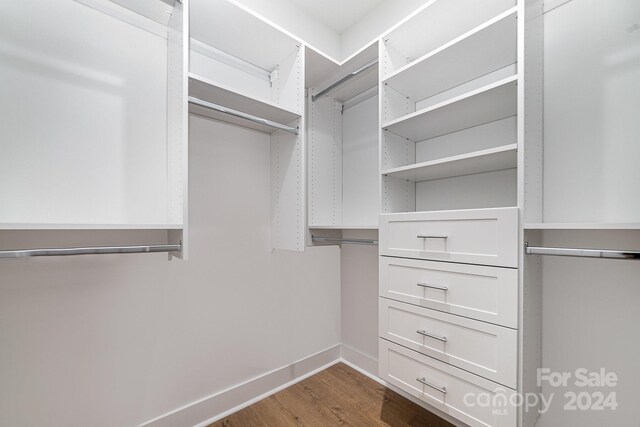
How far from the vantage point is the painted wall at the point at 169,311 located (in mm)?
1241

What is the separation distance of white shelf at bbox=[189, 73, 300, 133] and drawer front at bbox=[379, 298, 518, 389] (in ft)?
4.17

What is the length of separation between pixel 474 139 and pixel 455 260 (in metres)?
0.78

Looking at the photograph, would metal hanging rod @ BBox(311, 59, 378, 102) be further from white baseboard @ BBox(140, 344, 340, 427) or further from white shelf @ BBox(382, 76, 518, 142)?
white baseboard @ BBox(140, 344, 340, 427)

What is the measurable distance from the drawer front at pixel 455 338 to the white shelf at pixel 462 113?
1.00 m

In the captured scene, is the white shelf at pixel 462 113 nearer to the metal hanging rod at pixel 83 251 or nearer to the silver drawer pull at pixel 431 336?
the silver drawer pull at pixel 431 336

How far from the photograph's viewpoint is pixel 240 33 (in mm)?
1628

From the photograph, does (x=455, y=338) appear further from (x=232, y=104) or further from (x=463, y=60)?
(x=232, y=104)

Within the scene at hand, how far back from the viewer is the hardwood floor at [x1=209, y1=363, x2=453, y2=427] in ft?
5.55

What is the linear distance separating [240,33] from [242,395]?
2.24m

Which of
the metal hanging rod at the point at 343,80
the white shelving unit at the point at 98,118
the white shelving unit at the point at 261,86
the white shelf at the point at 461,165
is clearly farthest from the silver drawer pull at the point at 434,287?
the metal hanging rod at the point at 343,80

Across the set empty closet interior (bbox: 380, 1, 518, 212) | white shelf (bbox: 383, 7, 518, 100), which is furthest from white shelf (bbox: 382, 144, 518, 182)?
white shelf (bbox: 383, 7, 518, 100)

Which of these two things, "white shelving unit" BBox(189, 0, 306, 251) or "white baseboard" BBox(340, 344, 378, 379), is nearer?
"white shelving unit" BBox(189, 0, 306, 251)

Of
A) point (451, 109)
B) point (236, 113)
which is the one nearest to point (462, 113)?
point (451, 109)

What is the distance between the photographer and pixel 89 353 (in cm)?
136
